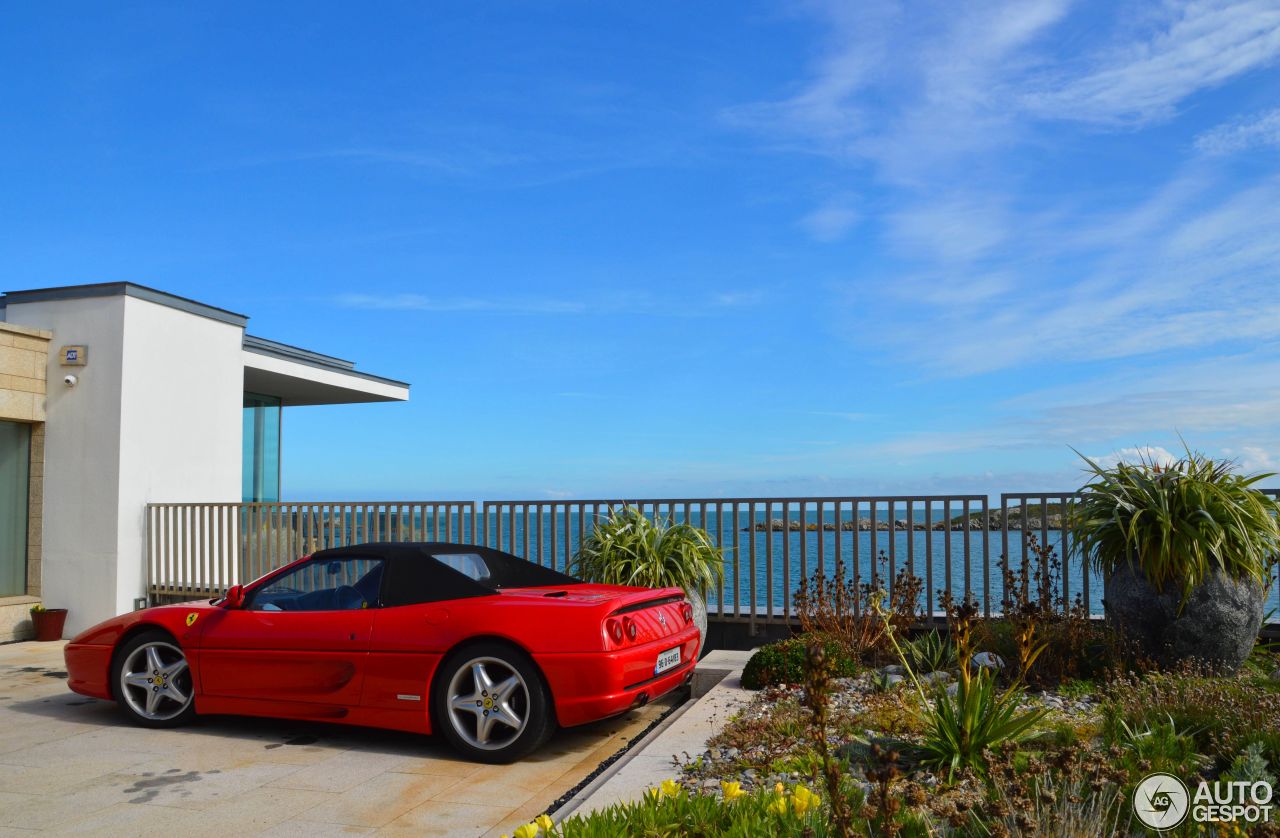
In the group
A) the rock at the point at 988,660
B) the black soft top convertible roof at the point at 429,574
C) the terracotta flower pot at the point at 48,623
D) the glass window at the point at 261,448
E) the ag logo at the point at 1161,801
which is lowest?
the terracotta flower pot at the point at 48,623

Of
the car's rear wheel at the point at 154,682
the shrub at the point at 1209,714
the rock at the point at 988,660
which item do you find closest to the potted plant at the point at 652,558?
the rock at the point at 988,660

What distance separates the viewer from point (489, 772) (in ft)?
18.7

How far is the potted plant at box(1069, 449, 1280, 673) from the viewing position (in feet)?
22.0

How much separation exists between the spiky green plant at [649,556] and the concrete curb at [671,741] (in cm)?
92

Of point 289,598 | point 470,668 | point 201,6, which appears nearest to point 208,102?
point 201,6

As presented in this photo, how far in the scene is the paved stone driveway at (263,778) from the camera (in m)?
4.83

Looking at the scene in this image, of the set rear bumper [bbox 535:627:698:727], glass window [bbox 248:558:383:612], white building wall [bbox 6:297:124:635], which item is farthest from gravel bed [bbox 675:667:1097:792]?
white building wall [bbox 6:297:124:635]

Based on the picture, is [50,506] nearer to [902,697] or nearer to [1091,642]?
[902,697]

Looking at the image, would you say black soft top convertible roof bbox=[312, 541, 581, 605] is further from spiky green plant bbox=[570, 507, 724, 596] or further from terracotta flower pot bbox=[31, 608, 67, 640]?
terracotta flower pot bbox=[31, 608, 67, 640]

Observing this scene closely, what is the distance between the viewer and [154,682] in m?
7.08

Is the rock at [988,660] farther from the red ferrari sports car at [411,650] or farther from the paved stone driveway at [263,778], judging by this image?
the paved stone driveway at [263,778]

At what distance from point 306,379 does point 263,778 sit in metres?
10.9

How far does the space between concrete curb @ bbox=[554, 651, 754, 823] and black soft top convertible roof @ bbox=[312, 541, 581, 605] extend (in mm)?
1475

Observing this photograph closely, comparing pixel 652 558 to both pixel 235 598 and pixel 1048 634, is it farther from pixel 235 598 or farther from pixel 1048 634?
pixel 235 598
